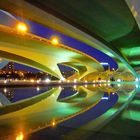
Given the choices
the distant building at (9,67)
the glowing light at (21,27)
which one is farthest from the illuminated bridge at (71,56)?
the distant building at (9,67)

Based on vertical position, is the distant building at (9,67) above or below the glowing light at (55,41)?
above

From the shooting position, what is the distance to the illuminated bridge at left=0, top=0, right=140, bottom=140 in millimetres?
4754

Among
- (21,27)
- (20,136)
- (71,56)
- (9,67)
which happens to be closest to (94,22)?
(21,27)

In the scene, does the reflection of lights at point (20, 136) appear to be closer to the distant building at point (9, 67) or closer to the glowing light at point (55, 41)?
the glowing light at point (55, 41)

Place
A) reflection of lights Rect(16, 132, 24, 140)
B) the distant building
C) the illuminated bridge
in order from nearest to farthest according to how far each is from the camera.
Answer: reflection of lights Rect(16, 132, 24, 140), the illuminated bridge, the distant building

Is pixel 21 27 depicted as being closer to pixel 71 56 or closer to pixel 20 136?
pixel 71 56

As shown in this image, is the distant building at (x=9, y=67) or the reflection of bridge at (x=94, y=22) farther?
the distant building at (x=9, y=67)

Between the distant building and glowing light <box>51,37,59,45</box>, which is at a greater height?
the distant building

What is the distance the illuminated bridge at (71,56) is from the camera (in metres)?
4.75

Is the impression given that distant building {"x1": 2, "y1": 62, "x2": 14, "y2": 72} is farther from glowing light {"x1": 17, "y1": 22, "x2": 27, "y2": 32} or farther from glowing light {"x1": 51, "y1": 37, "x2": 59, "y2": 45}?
glowing light {"x1": 17, "y1": 22, "x2": 27, "y2": 32}

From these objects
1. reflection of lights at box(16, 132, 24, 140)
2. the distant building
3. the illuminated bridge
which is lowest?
reflection of lights at box(16, 132, 24, 140)

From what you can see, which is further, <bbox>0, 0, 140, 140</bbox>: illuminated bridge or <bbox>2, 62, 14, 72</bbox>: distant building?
<bbox>2, 62, 14, 72</bbox>: distant building

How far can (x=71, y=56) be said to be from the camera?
33.6m

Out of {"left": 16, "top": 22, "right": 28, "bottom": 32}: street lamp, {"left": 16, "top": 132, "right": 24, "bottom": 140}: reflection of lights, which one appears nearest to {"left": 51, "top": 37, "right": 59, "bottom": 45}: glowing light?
{"left": 16, "top": 22, "right": 28, "bottom": 32}: street lamp
